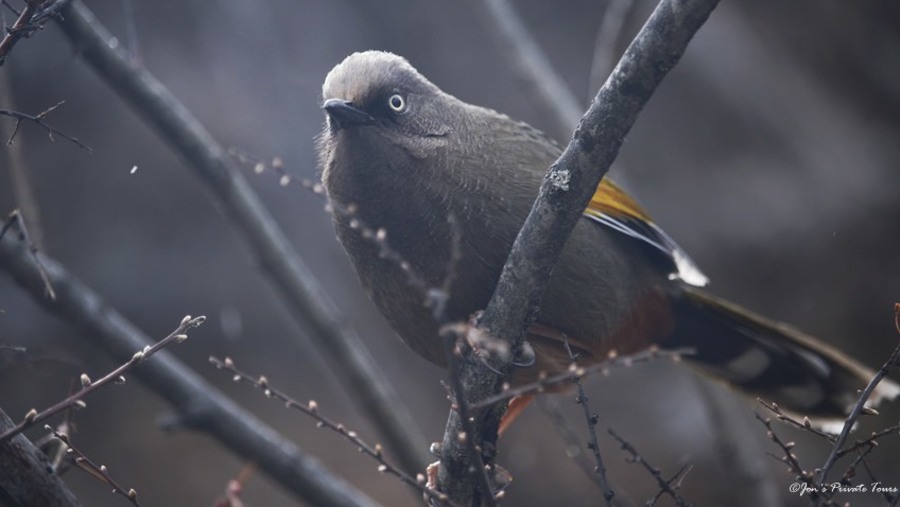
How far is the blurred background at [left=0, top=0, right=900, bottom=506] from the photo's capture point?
7.91 m

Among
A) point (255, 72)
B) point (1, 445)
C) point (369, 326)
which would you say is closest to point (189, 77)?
point (255, 72)

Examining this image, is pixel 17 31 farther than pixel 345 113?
No

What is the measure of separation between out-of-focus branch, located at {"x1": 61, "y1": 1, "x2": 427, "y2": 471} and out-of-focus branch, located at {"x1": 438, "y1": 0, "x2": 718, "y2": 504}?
5.73ft

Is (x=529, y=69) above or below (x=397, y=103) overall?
above

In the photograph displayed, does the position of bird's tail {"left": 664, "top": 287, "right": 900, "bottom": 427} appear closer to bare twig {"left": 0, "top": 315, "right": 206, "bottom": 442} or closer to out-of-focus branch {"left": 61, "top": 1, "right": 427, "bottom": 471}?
out-of-focus branch {"left": 61, "top": 1, "right": 427, "bottom": 471}

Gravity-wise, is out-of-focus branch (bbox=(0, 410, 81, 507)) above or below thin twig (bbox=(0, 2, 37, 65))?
below

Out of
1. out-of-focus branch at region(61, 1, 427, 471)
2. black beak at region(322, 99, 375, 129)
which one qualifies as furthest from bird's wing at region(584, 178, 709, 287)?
out-of-focus branch at region(61, 1, 427, 471)

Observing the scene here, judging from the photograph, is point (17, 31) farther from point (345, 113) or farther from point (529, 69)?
point (529, 69)

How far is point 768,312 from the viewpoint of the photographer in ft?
29.0

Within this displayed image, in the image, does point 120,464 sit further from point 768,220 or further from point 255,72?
point 768,220

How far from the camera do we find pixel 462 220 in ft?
12.7

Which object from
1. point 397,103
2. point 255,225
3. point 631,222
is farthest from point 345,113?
point 631,222

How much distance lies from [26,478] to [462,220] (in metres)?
1.90

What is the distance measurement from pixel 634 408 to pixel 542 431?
2.91 feet
